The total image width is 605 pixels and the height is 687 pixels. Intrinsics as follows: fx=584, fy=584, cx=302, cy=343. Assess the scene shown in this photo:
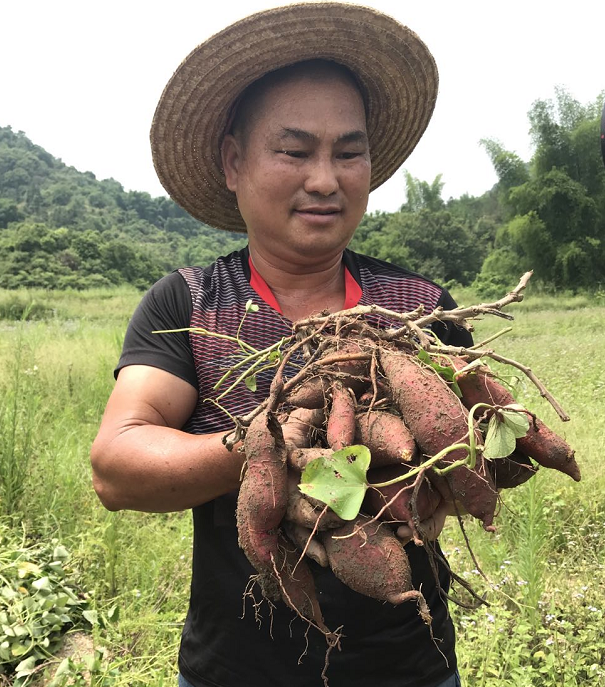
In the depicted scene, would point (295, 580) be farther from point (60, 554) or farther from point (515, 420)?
point (60, 554)

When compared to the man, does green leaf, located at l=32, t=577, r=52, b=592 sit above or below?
below

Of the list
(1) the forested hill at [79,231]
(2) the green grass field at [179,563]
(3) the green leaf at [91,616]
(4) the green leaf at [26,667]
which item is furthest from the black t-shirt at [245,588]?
(1) the forested hill at [79,231]

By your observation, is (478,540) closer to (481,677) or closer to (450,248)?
(481,677)

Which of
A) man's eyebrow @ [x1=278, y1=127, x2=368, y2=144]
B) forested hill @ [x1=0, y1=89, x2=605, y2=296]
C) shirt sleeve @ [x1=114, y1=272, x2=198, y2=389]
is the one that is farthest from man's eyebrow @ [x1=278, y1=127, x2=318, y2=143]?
forested hill @ [x1=0, y1=89, x2=605, y2=296]

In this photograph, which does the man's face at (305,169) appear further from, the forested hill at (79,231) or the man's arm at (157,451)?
the forested hill at (79,231)

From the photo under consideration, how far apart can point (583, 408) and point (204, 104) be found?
12.9 feet

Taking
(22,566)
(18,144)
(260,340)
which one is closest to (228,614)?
(260,340)

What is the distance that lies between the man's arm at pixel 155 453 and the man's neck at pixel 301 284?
0.30 metres

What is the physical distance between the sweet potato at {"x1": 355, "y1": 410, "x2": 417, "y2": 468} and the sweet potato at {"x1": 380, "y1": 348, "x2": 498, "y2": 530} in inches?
0.6

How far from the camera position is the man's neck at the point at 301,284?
1.28m

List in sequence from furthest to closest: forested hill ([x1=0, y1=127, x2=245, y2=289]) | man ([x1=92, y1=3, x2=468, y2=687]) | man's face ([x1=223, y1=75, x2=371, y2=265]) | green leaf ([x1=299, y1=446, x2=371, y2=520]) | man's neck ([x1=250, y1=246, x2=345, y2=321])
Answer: forested hill ([x1=0, y1=127, x2=245, y2=289]), man's neck ([x1=250, y1=246, x2=345, y2=321]), man's face ([x1=223, y1=75, x2=371, y2=265]), man ([x1=92, y1=3, x2=468, y2=687]), green leaf ([x1=299, y1=446, x2=371, y2=520])

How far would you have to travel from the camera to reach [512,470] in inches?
35.4

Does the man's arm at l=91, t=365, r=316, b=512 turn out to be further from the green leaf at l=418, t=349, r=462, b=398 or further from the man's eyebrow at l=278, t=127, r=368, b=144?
the man's eyebrow at l=278, t=127, r=368, b=144

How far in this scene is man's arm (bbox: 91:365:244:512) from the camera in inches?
Answer: 37.1
